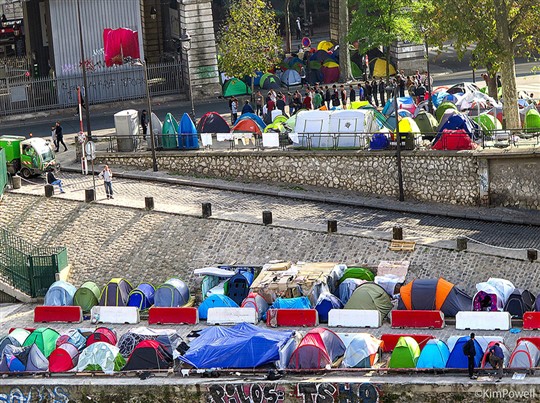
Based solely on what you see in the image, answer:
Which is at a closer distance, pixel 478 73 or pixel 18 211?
pixel 18 211

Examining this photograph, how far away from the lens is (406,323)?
47.3m

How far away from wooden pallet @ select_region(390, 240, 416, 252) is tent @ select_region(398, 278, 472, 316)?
3.95 m

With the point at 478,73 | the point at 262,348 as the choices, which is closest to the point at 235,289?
the point at 262,348

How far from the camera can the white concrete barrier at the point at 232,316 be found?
159 feet

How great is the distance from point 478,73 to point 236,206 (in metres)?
22.3

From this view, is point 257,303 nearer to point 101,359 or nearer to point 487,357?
point 101,359

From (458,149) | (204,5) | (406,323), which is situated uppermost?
(204,5)

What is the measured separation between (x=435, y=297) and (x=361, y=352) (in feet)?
14.6

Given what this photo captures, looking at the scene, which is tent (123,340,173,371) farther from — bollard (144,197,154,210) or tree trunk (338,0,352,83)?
tree trunk (338,0,352,83)

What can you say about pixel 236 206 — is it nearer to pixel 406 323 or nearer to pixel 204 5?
pixel 406 323

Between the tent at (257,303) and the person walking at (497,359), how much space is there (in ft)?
27.9

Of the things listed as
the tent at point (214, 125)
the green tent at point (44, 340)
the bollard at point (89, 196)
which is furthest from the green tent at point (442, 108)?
the green tent at point (44, 340)

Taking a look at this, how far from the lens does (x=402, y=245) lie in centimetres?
5234

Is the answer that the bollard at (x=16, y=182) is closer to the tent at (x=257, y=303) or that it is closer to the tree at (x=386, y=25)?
the tent at (x=257, y=303)
